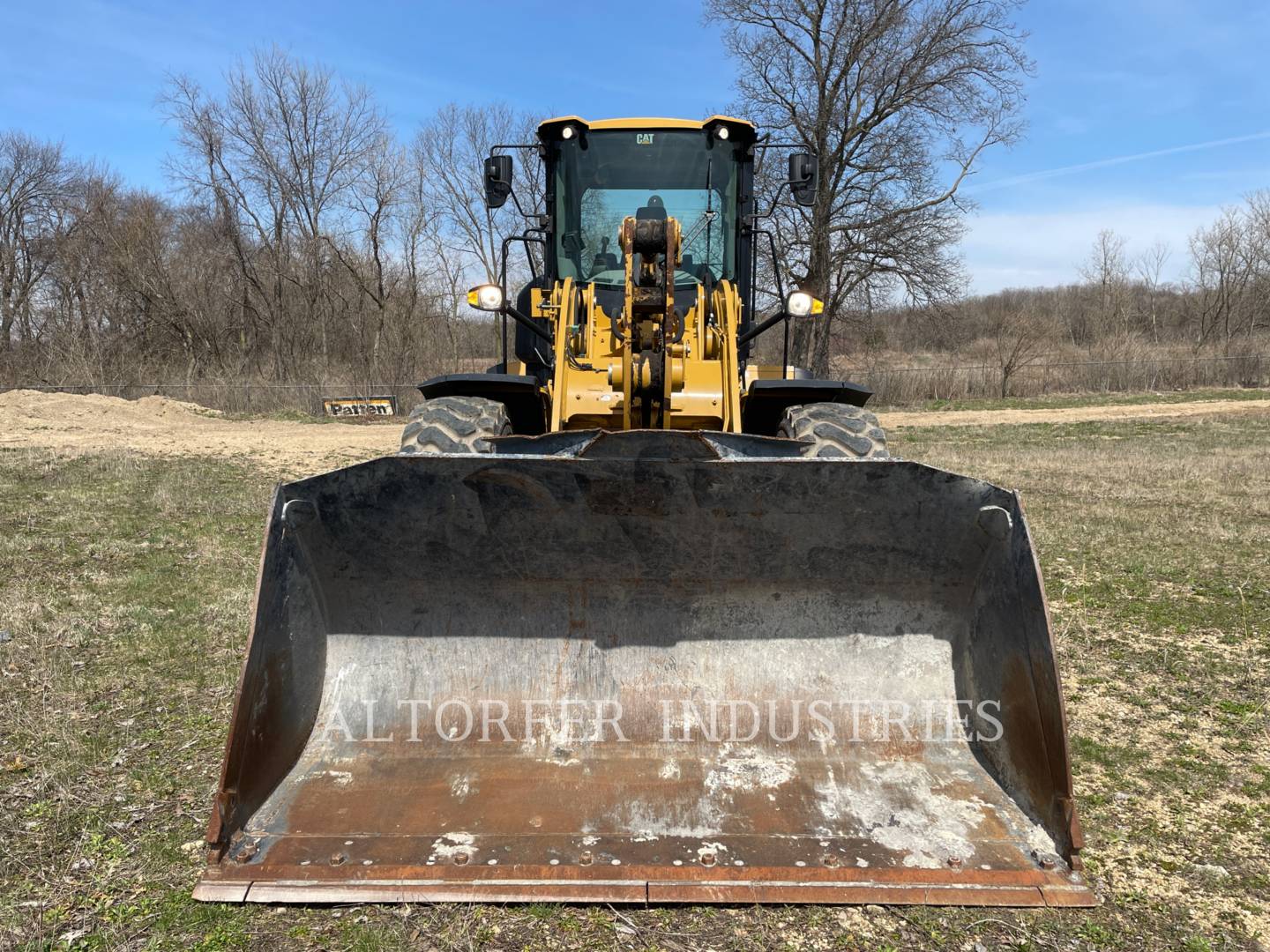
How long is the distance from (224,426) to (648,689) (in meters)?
19.0

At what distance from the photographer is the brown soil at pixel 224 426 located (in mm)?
14320

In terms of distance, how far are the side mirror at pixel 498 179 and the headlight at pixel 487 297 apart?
30.3 inches

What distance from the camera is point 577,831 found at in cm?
263

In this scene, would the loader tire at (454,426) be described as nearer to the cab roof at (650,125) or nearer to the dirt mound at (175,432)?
the cab roof at (650,125)

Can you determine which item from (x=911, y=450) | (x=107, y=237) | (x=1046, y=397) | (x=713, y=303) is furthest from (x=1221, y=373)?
(x=107, y=237)

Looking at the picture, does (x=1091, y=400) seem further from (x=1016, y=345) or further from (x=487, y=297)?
(x=487, y=297)

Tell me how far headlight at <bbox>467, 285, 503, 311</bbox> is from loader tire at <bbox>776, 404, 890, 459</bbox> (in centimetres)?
162

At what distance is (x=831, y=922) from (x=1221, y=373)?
32757mm

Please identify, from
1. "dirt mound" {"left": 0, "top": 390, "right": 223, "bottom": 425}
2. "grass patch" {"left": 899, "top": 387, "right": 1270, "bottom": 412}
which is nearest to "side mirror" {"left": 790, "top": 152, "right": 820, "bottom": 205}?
"dirt mound" {"left": 0, "top": 390, "right": 223, "bottom": 425}

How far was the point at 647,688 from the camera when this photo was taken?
313 centimetres

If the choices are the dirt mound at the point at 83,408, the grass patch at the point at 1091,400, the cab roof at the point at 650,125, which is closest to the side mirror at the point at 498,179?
the cab roof at the point at 650,125

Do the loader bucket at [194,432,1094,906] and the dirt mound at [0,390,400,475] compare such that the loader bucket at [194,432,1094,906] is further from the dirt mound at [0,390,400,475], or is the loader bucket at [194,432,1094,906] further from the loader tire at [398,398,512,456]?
the dirt mound at [0,390,400,475]

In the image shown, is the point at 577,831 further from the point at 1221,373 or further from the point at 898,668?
the point at 1221,373

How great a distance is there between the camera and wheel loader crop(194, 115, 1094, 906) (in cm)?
249
